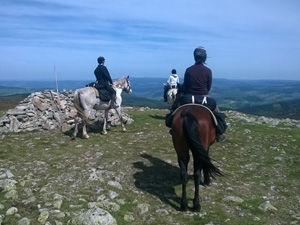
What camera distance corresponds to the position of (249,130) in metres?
19.5

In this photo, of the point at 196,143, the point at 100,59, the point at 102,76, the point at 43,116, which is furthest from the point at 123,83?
the point at 196,143

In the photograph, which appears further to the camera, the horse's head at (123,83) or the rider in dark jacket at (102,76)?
the horse's head at (123,83)

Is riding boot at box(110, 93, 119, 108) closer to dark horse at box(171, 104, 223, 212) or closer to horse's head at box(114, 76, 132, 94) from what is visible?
horse's head at box(114, 76, 132, 94)

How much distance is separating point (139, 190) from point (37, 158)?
17.5 feet

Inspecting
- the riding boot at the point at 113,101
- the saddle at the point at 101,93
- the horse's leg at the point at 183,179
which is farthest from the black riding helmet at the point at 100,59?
the horse's leg at the point at 183,179

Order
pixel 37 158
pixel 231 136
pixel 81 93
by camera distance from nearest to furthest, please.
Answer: pixel 37 158 < pixel 81 93 < pixel 231 136

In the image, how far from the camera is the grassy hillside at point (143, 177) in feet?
26.8

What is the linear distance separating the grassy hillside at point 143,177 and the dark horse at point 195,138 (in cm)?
92

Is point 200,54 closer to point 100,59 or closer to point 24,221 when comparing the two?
point 24,221

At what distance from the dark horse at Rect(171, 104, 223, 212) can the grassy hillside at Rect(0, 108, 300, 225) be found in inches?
36.3

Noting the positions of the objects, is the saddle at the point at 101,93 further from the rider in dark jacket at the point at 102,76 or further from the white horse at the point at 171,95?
the white horse at the point at 171,95

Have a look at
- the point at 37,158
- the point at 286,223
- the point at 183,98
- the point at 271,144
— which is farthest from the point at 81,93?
the point at 286,223

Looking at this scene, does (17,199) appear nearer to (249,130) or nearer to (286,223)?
(286,223)

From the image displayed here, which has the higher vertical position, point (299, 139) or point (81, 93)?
point (81, 93)
